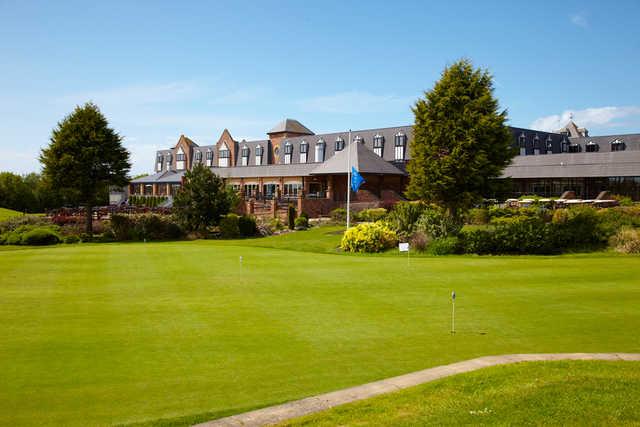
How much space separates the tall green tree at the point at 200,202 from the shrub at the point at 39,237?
311 inches

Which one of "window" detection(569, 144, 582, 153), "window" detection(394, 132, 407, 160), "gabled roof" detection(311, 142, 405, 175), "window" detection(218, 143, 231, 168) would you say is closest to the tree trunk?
"gabled roof" detection(311, 142, 405, 175)

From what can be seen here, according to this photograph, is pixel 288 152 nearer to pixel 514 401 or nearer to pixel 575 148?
pixel 575 148

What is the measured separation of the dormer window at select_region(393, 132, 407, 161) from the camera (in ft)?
191

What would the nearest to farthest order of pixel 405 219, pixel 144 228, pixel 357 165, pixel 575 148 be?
pixel 405 219
pixel 144 228
pixel 357 165
pixel 575 148

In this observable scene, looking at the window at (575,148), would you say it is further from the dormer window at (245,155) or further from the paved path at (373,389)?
the paved path at (373,389)

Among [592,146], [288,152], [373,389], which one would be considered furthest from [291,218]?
[592,146]

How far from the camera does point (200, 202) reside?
35719 millimetres

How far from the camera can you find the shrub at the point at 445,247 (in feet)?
69.9

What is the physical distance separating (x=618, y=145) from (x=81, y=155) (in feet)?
201

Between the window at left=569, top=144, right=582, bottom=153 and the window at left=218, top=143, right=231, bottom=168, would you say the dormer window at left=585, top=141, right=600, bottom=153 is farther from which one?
the window at left=218, top=143, right=231, bottom=168

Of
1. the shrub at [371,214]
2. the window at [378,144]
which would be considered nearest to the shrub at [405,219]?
the shrub at [371,214]

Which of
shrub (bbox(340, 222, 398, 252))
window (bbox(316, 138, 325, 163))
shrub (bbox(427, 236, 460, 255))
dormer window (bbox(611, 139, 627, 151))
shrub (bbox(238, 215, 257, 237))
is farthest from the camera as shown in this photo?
window (bbox(316, 138, 325, 163))

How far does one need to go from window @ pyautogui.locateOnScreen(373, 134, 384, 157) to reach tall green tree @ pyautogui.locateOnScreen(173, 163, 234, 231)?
28441 millimetres

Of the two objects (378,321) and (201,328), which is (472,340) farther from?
(201,328)
